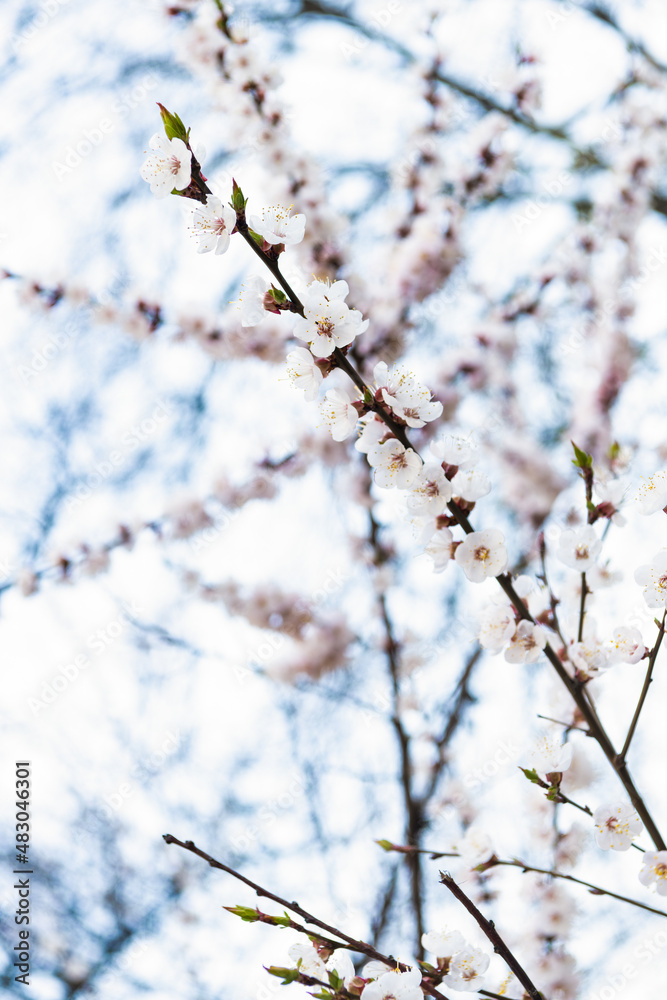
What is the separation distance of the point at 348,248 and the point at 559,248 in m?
1.79

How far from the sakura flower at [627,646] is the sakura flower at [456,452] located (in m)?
0.44

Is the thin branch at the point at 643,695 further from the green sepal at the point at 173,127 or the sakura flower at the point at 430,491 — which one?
the green sepal at the point at 173,127

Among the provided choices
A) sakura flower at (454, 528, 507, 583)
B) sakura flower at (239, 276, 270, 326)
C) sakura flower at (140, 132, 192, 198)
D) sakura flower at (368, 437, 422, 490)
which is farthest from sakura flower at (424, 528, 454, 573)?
sakura flower at (140, 132, 192, 198)

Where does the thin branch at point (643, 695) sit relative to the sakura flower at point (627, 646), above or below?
below

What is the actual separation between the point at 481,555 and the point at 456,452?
0.60 ft

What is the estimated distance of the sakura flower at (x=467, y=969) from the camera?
3.70 feet

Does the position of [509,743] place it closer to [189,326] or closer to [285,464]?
[285,464]

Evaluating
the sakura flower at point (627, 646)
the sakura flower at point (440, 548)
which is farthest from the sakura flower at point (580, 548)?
the sakura flower at point (440, 548)

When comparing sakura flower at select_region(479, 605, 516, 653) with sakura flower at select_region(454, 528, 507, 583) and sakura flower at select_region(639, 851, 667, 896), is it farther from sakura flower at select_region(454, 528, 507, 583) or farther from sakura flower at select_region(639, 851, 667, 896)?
sakura flower at select_region(639, 851, 667, 896)

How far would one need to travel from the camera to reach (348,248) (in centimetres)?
331

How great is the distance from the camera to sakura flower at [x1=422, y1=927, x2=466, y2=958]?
115 centimetres

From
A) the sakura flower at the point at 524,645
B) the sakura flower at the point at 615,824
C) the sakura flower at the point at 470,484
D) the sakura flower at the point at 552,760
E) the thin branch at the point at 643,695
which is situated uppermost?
the sakura flower at the point at 470,484

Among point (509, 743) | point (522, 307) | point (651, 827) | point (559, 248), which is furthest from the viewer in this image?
point (559, 248)

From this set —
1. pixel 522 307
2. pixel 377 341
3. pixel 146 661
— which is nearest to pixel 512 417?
pixel 522 307
